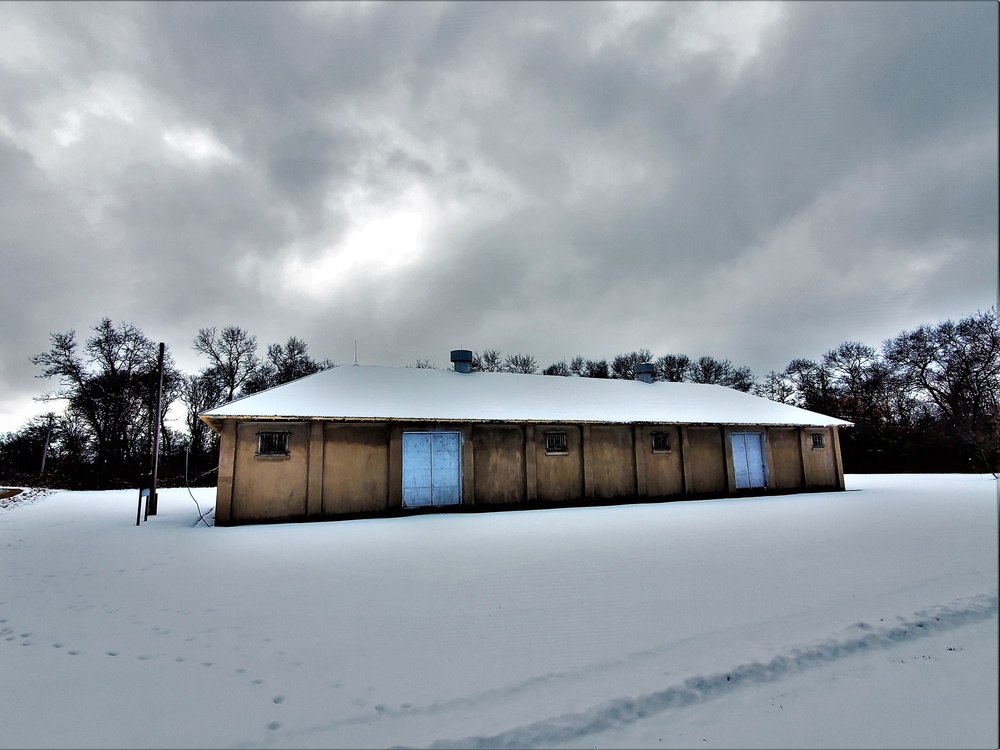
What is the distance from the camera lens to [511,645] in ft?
13.4

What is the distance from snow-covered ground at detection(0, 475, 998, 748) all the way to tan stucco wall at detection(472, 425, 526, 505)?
5.76 meters

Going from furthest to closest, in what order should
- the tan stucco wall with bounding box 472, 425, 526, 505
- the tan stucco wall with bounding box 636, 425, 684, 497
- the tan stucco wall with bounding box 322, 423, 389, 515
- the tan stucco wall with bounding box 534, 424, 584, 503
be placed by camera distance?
the tan stucco wall with bounding box 636, 425, 684, 497 → the tan stucco wall with bounding box 534, 424, 584, 503 → the tan stucco wall with bounding box 472, 425, 526, 505 → the tan stucco wall with bounding box 322, 423, 389, 515

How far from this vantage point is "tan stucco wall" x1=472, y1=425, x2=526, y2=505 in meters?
14.2

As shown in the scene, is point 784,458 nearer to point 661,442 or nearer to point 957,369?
point 661,442

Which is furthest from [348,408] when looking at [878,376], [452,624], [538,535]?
[878,376]

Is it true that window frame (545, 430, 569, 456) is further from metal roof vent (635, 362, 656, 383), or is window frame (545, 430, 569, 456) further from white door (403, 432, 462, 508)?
metal roof vent (635, 362, 656, 383)

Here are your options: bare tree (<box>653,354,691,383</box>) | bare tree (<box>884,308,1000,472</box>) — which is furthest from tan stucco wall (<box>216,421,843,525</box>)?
bare tree (<box>653,354,691,383</box>)

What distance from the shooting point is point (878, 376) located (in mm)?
32219

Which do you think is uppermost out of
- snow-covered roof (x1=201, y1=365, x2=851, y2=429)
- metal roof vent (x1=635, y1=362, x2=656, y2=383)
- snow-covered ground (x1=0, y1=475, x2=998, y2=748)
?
metal roof vent (x1=635, y1=362, x2=656, y2=383)

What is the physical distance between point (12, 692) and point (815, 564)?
837 centimetres

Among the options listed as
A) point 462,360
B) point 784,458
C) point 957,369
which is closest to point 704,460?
point 784,458

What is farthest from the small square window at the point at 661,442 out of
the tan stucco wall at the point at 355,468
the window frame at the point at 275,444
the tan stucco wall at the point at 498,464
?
the window frame at the point at 275,444

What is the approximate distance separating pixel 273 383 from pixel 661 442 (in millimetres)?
27080

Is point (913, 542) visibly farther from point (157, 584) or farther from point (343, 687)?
point (157, 584)
